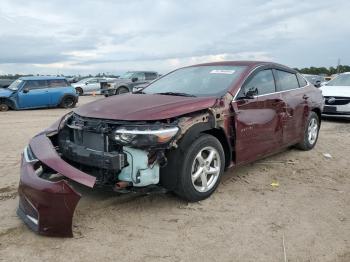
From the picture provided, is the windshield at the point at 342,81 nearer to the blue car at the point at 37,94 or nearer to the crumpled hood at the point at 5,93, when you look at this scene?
the blue car at the point at 37,94

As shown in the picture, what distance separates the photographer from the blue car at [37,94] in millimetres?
16281

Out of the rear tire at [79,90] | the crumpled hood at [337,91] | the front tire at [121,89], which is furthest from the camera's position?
the rear tire at [79,90]

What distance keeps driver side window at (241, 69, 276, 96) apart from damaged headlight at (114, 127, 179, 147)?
5.01ft

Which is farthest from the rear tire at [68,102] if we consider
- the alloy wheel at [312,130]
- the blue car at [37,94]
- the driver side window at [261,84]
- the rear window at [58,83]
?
the driver side window at [261,84]

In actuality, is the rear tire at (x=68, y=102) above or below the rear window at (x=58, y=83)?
below

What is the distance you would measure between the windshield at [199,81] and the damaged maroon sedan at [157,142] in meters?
0.01

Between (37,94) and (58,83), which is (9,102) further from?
(58,83)

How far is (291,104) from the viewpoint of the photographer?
6.11 meters

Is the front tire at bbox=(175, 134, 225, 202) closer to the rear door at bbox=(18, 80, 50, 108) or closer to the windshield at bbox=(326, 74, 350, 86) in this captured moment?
the windshield at bbox=(326, 74, 350, 86)

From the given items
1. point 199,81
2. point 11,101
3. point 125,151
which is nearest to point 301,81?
point 199,81

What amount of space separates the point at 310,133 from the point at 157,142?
13.4 ft

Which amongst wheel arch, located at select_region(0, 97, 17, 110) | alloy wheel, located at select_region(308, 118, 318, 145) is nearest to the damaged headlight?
alloy wheel, located at select_region(308, 118, 318, 145)

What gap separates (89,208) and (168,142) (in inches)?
46.5

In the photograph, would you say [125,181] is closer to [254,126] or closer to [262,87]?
[254,126]
